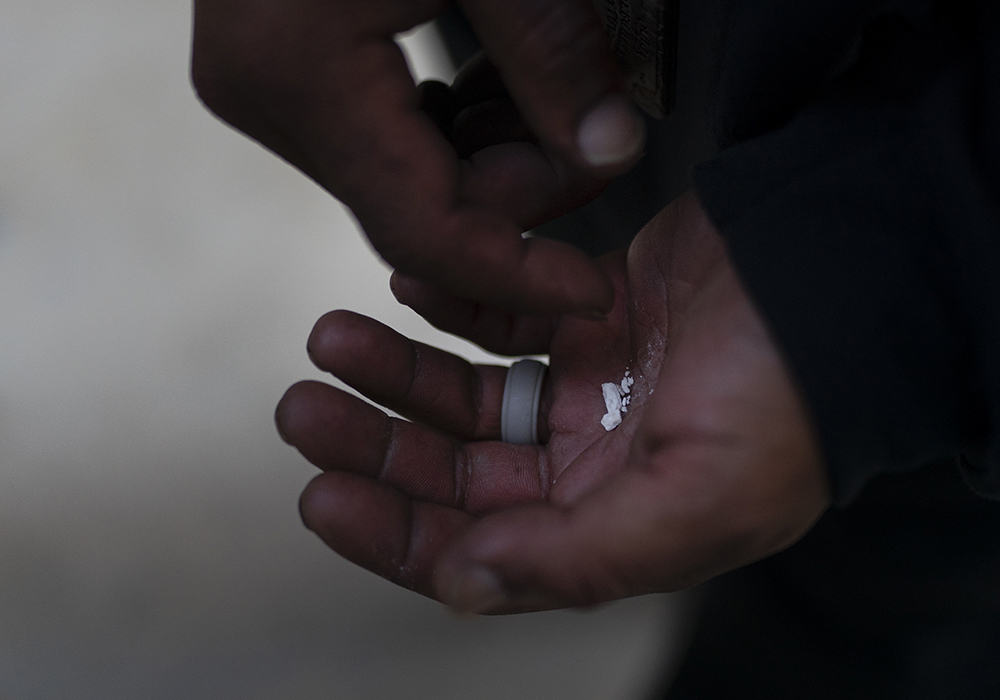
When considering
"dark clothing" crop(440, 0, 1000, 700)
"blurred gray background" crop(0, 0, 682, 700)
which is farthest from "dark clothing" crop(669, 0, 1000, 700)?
"blurred gray background" crop(0, 0, 682, 700)

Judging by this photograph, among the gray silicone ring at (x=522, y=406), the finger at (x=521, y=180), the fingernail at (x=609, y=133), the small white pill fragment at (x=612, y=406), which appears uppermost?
the fingernail at (x=609, y=133)

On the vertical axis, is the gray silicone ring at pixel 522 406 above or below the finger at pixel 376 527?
below

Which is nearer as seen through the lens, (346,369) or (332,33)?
(332,33)

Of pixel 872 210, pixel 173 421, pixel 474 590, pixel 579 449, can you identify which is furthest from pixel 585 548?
pixel 173 421

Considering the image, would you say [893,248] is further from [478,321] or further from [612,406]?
[478,321]

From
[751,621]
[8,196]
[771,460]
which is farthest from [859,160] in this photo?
[8,196]

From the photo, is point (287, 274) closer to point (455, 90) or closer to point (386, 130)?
point (455, 90)

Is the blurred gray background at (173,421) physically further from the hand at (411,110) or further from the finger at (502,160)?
the hand at (411,110)

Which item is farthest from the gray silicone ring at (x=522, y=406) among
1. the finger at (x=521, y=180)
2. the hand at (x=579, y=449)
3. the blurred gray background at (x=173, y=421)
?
the blurred gray background at (x=173, y=421)
